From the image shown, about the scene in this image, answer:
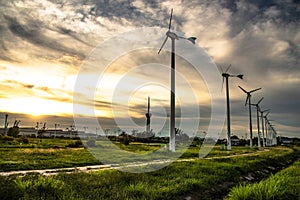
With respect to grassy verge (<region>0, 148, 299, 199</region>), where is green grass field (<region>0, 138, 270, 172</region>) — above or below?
above

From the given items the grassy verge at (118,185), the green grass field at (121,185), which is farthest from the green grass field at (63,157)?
the green grass field at (121,185)

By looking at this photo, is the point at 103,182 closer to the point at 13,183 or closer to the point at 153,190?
the point at 153,190

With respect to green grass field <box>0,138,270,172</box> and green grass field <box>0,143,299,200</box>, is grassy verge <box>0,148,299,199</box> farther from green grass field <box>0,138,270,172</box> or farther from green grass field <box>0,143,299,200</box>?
green grass field <box>0,138,270,172</box>

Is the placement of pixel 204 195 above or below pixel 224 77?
below

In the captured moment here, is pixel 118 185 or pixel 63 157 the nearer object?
pixel 118 185

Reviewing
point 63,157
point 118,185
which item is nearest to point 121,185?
point 118,185

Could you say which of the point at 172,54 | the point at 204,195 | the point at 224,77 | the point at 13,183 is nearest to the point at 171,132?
the point at 172,54

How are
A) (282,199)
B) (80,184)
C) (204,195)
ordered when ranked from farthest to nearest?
1. (204,195)
2. (80,184)
3. (282,199)

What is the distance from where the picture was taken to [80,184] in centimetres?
1099

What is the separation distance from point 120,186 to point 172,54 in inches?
1033

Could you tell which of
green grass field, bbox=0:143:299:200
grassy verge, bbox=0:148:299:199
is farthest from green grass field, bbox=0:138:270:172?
green grass field, bbox=0:143:299:200

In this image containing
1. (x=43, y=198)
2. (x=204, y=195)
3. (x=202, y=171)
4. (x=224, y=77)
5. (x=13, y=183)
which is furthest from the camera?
(x=224, y=77)

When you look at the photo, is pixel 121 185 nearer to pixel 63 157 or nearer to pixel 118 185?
pixel 118 185

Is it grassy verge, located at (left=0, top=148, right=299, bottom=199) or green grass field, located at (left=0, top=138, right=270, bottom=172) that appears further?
green grass field, located at (left=0, top=138, right=270, bottom=172)
